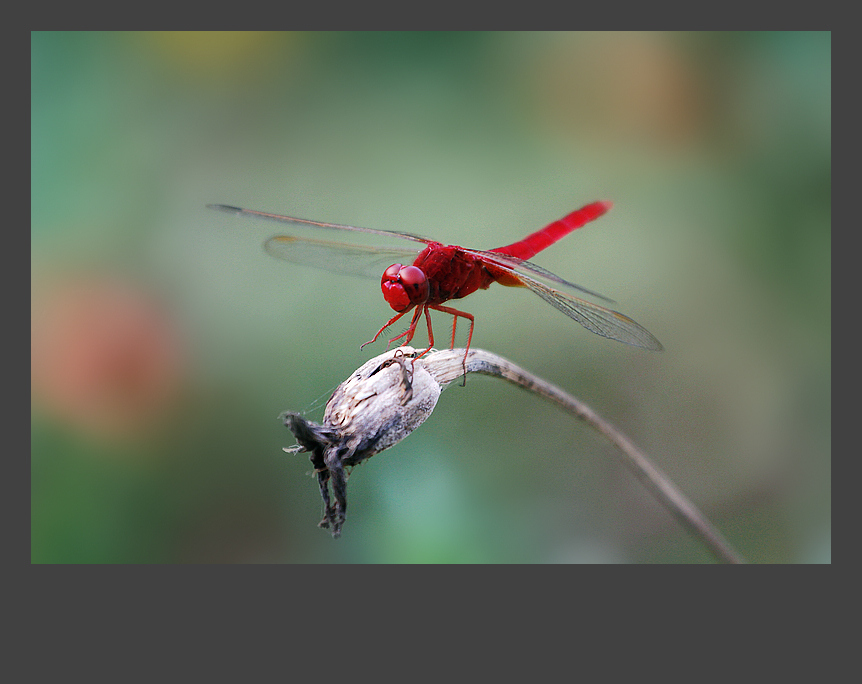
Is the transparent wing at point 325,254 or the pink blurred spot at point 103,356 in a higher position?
the transparent wing at point 325,254

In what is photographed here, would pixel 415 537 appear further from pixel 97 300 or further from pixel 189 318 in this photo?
pixel 97 300

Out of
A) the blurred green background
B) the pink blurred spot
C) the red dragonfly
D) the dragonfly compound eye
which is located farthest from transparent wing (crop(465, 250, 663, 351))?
the pink blurred spot

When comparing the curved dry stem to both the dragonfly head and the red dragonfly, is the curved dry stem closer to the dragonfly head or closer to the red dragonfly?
the red dragonfly

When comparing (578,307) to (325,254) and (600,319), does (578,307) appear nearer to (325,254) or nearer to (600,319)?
(600,319)

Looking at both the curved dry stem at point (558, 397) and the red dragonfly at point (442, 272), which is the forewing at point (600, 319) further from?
the curved dry stem at point (558, 397)

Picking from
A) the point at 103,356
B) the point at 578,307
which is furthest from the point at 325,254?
the point at 103,356

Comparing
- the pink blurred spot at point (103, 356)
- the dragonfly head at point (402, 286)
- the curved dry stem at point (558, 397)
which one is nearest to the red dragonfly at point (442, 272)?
the dragonfly head at point (402, 286)
